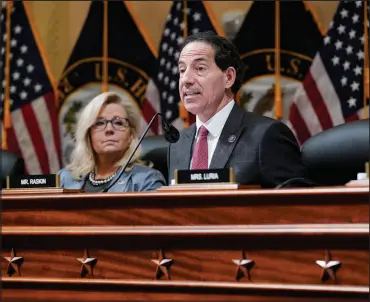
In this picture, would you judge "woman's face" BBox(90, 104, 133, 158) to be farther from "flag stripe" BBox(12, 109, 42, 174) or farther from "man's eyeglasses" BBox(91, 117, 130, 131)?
"flag stripe" BBox(12, 109, 42, 174)

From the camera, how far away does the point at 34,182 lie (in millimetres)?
2543

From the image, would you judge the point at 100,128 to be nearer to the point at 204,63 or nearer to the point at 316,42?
the point at 204,63

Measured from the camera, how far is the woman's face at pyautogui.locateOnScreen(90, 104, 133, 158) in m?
3.99

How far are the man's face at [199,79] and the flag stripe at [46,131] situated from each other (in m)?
4.07

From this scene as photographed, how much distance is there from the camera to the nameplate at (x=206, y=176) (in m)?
2.21

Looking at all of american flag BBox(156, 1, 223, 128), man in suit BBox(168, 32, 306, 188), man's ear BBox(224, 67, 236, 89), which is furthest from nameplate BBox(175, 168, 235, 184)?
american flag BBox(156, 1, 223, 128)

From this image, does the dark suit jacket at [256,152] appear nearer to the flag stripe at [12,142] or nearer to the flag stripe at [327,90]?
the flag stripe at [327,90]

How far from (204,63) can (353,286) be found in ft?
4.53

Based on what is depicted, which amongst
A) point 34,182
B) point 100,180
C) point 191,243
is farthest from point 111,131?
point 191,243

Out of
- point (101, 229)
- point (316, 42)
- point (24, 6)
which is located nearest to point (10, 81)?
point (24, 6)

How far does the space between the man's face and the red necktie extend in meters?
0.07

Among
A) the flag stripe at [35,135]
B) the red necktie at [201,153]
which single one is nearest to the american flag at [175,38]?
the flag stripe at [35,135]

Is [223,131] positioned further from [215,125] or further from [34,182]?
[34,182]

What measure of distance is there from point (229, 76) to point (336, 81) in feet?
10.5
